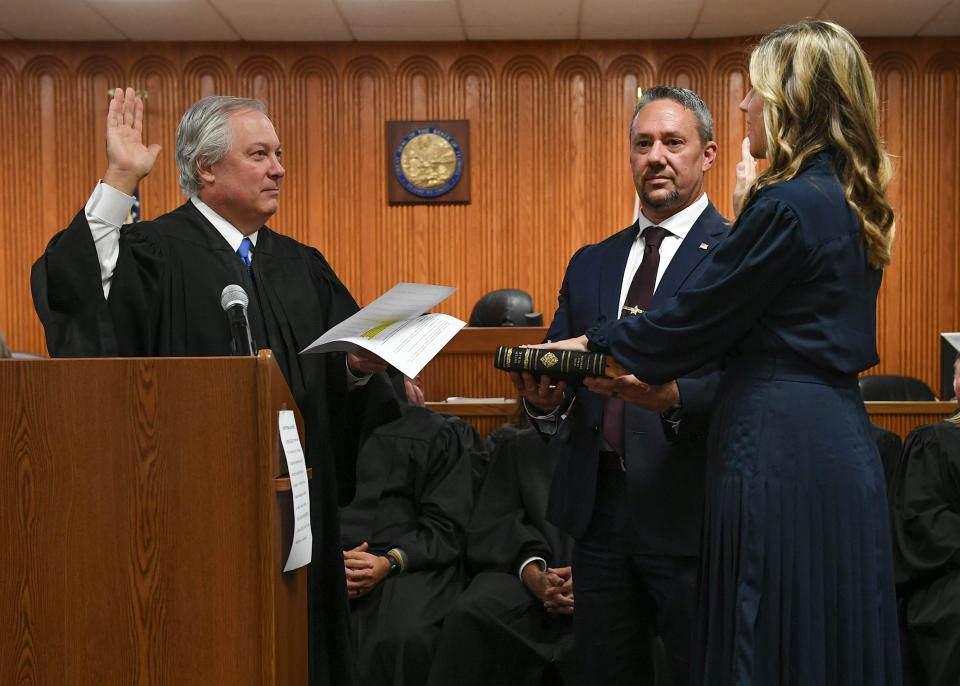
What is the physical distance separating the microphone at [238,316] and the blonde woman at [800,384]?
0.84 metres

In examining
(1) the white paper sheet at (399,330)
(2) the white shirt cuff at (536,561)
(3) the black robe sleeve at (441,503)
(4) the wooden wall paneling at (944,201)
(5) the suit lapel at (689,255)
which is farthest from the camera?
(4) the wooden wall paneling at (944,201)

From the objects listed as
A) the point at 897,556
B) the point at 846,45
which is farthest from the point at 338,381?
the point at 897,556

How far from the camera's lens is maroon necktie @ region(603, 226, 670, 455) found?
2.49m

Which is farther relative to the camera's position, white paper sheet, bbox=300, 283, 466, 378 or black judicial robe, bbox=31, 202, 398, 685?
black judicial robe, bbox=31, 202, 398, 685

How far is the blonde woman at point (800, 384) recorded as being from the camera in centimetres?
190

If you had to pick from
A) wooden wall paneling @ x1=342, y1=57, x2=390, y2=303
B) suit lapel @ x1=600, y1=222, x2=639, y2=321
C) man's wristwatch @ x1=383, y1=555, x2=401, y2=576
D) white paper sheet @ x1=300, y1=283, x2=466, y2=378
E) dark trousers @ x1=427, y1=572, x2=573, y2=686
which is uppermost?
wooden wall paneling @ x1=342, y1=57, x2=390, y2=303

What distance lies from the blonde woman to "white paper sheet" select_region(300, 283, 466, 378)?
20.8 inches

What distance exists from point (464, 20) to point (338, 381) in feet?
17.3

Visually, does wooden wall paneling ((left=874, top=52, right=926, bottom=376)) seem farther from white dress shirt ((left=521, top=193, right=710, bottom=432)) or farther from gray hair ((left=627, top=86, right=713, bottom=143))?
white dress shirt ((left=521, top=193, right=710, bottom=432))

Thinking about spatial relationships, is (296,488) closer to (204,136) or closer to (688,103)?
(204,136)

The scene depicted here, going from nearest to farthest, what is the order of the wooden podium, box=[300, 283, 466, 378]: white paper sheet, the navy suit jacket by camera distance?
the wooden podium
box=[300, 283, 466, 378]: white paper sheet
the navy suit jacket

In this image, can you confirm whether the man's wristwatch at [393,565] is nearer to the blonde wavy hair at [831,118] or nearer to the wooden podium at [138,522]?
the wooden podium at [138,522]

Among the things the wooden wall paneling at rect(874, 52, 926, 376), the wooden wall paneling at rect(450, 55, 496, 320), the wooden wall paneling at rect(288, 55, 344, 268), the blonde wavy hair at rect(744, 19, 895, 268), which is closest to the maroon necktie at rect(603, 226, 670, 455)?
the blonde wavy hair at rect(744, 19, 895, 268)

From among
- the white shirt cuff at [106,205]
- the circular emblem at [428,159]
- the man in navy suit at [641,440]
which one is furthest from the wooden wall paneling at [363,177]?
the white shirt cuff at [106,205]
